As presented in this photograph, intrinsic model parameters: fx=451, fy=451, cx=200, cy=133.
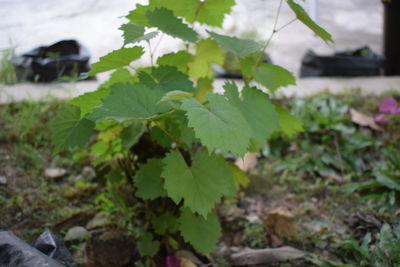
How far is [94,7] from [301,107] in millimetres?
3822

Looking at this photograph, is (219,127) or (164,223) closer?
(219,127)

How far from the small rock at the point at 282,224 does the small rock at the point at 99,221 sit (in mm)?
624

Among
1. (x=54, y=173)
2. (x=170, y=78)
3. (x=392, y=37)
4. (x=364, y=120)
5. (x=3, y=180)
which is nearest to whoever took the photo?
(x=170, y=78)

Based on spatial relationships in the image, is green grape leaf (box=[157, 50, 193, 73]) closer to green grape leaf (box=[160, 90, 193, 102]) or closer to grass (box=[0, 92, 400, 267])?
green grape leaf (box=[160, 90, 193, 102])

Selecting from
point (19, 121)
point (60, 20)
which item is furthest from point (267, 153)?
point (60, 20)

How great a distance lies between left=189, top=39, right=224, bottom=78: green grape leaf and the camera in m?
1.54

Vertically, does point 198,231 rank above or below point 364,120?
above

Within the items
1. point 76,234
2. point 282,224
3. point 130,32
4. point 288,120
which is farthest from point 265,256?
point 130,32

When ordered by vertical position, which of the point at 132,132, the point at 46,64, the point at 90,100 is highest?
the point at 90,100

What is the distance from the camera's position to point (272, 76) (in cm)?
136

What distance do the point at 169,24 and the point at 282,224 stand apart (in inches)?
34.3

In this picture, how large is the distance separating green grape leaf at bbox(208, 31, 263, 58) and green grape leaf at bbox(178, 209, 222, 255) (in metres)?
0.49

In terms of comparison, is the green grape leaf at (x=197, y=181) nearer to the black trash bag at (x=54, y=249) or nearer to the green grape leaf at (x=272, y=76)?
the green grape leaf at (x=272, y=76)

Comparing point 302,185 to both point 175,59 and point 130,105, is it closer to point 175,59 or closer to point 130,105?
point 175,59
